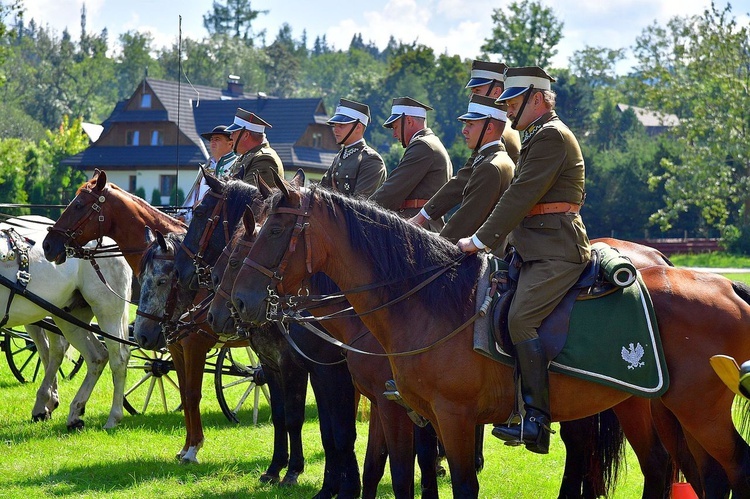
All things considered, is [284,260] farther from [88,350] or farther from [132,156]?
[132,156]

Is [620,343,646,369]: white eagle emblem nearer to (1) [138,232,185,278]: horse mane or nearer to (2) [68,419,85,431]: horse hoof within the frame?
(1) [138,232,185,278]: horse mane

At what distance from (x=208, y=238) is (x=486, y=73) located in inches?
101

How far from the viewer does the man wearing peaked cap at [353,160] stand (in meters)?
8.23

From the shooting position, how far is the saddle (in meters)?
5.55

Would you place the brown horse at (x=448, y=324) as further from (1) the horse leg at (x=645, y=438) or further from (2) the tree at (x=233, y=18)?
(2) the tree at (x=233, y=18)

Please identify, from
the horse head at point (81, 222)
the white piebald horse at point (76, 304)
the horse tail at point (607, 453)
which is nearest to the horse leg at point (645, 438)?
the horse tail at point (607, 453)

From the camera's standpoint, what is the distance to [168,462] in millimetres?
8914

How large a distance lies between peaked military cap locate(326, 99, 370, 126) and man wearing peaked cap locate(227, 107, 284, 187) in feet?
2.25

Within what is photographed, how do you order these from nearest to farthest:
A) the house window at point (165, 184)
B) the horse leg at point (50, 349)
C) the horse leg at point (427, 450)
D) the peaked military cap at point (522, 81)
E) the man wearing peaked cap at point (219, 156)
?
the peaked military cap at point (522, 81)
the horse leg at point (427, 450)
the man wearing peaked cap at point (219, 156)
the horse leg at point (50, 349)
the house window at point (165, 184)

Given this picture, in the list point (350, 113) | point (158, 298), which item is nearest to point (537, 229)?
point (350, 113)

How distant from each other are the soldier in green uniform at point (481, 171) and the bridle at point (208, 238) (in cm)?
171

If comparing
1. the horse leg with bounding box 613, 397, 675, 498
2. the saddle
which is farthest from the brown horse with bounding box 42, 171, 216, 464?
the saddle

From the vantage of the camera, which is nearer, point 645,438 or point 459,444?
point 459,444

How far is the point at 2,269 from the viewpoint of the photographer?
10148 mm
